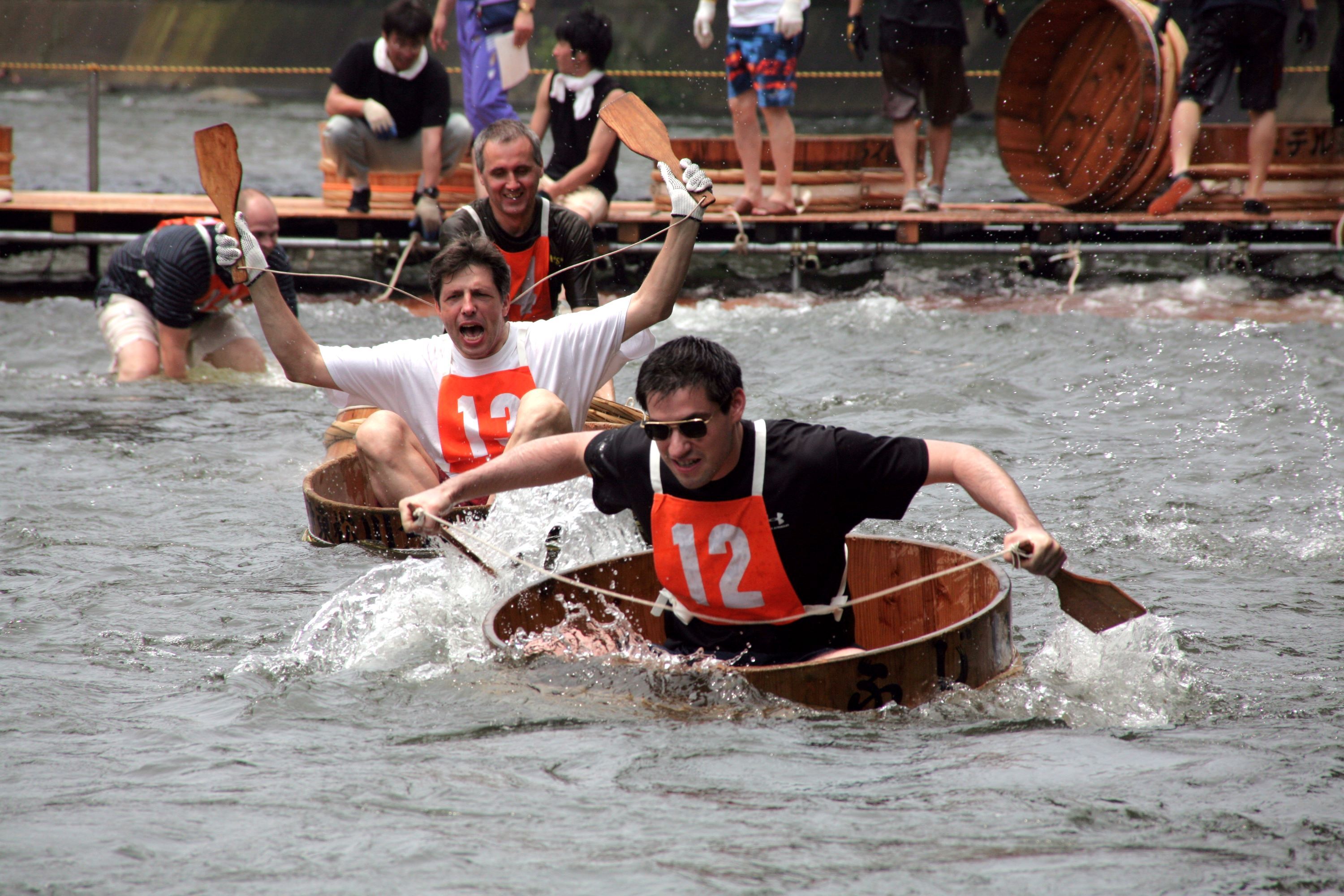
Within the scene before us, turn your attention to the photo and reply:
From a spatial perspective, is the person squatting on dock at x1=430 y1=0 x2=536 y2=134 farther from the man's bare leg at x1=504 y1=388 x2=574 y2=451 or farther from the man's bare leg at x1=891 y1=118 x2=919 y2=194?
the man's bare leg at x1=504 y1=388 x2=574 y2=451

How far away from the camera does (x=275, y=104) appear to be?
79.7 feet

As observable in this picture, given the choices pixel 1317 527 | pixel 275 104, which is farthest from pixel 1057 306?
pixel 275 104

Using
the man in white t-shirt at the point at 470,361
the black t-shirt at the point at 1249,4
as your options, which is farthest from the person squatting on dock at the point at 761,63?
the man in white t-shirt at the point at 470,361

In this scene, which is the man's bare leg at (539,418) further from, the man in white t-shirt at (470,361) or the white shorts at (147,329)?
the white shorts at (147,329)

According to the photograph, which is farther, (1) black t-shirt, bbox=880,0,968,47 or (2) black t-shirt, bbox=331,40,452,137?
(2) black t-shirt, bbox=331,40,452,137

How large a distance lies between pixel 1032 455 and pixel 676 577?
10.6 ft

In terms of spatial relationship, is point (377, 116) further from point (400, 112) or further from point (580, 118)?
point (580, 118)

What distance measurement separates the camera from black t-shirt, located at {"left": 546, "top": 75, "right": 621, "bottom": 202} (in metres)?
9.57

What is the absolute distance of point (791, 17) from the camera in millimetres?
9164

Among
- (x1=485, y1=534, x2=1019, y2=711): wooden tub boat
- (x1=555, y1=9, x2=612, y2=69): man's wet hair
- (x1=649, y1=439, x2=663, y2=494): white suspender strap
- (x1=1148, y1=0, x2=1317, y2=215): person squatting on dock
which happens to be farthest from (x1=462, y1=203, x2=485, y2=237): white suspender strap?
(x1=1148, y1=0, x2=1317, y2=215): person squatting on dock

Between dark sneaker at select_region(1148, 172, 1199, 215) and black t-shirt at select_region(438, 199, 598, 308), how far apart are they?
18.2 ft

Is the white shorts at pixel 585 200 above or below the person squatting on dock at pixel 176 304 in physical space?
above

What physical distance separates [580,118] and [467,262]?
512 centimetres

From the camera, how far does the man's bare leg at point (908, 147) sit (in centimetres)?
1005
